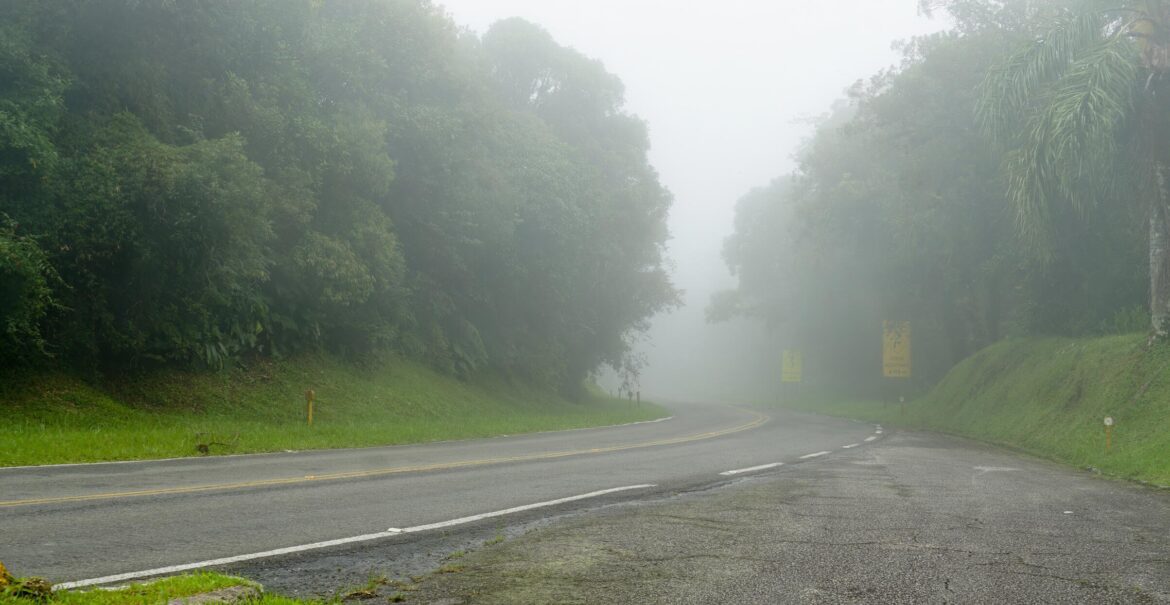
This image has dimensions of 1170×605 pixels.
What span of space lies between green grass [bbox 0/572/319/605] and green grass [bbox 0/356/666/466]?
8264mm

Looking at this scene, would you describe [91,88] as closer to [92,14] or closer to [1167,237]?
[92,14]

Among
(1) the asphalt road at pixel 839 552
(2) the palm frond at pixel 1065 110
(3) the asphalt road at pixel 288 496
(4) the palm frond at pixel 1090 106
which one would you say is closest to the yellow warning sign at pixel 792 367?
(2) the palm frond at pixel 1065 110

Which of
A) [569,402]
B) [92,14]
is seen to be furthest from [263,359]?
[569,402]

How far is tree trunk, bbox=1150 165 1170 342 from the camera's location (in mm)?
19109

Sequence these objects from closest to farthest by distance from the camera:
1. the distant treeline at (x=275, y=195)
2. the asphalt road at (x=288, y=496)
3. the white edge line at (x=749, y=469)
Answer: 1. the asphalt road at (x=288, y=496)
2. the white edge line at (x=749, y=469)
3. the distant treeline at (x=275, y=195)

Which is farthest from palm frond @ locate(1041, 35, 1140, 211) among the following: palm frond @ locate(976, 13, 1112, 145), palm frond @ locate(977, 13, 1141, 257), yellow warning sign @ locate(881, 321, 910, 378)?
yellow warning sign @ locate(881, 321, 910, 378)

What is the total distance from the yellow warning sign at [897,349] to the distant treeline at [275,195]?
13.5 meters

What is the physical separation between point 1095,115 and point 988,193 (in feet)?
40.5

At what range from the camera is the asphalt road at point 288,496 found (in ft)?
20.4

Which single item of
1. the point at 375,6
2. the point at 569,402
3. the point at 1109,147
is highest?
the point at 375,6

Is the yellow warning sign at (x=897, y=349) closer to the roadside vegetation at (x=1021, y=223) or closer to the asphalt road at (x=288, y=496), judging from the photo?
the roadside vegetation at (x=1021, y=223)

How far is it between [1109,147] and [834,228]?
20.0 m

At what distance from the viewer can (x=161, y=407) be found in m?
18.3

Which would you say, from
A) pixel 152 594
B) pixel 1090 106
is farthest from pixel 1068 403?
pixel 152 594
